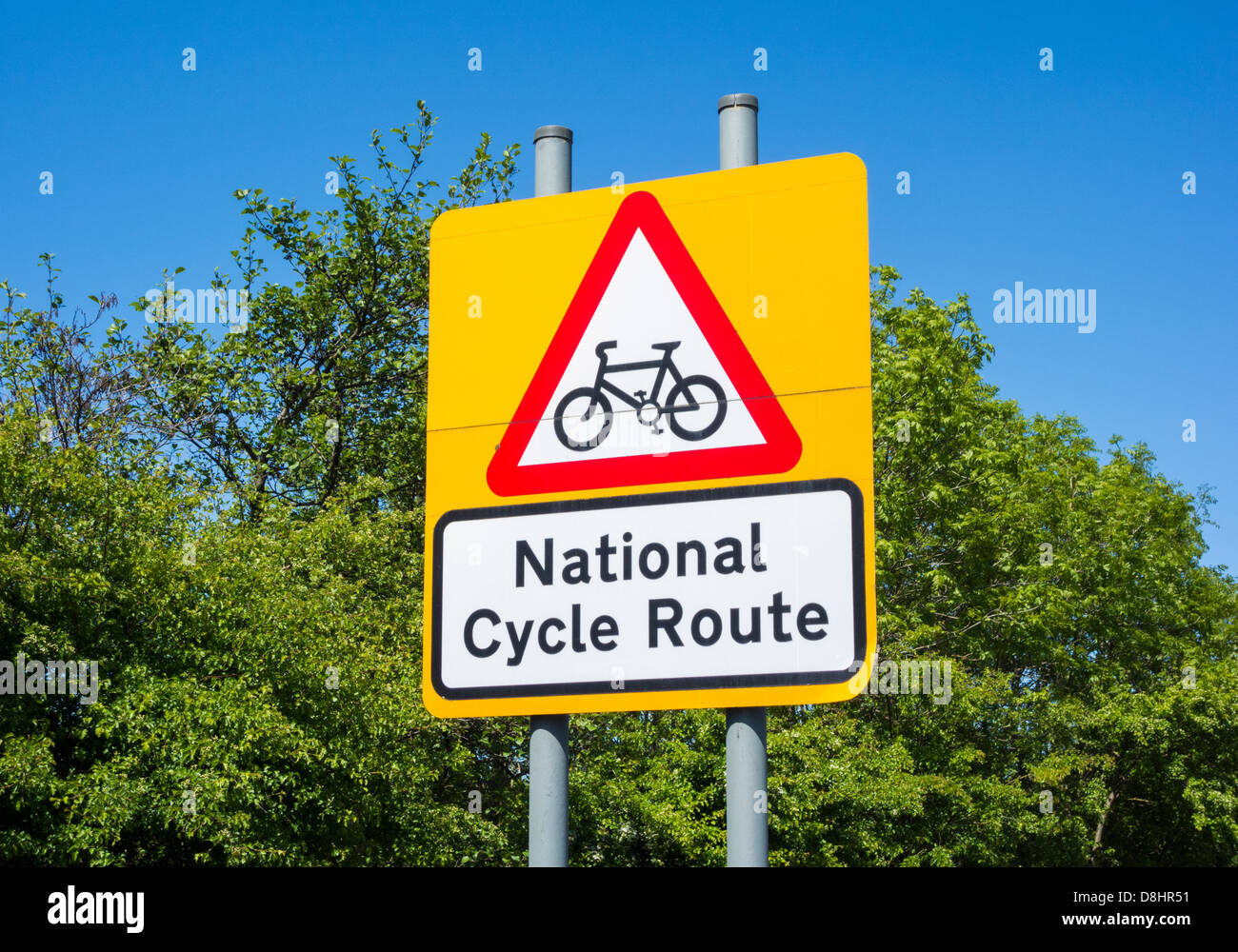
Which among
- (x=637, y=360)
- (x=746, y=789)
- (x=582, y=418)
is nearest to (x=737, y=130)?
(x=637, y=360)

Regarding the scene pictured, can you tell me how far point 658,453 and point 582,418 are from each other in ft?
0.71

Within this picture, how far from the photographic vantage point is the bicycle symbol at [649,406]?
118 inches

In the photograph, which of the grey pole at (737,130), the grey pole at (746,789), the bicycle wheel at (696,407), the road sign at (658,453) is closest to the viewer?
the grey pole at (746,789)

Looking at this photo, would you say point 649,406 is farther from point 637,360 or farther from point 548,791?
point 548,791

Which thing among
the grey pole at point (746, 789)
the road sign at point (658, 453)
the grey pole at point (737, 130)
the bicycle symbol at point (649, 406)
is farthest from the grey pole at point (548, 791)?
the grey pole at point (737, 130)

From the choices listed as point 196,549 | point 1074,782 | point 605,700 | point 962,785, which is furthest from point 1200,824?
point 605,700

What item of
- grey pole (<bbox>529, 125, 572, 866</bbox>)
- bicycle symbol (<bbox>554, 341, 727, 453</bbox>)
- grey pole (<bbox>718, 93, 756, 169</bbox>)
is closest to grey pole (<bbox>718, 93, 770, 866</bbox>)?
grey pole (<bbox>529, 125, 572, 866</bbox>)

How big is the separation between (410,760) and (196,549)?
2878 millimetres

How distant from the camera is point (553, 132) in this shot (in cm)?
334

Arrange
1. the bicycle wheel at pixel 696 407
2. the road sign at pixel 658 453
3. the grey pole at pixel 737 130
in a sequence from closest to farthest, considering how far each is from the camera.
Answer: the road sign at pixel 658 453
the bicycle wheel at pixel 696 407
the grey pole at pixel 737 130

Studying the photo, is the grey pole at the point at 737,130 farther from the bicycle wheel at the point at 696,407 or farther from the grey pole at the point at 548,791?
the grey pole at the point at 548,791

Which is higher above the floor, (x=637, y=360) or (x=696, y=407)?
(x=637, y=360)
